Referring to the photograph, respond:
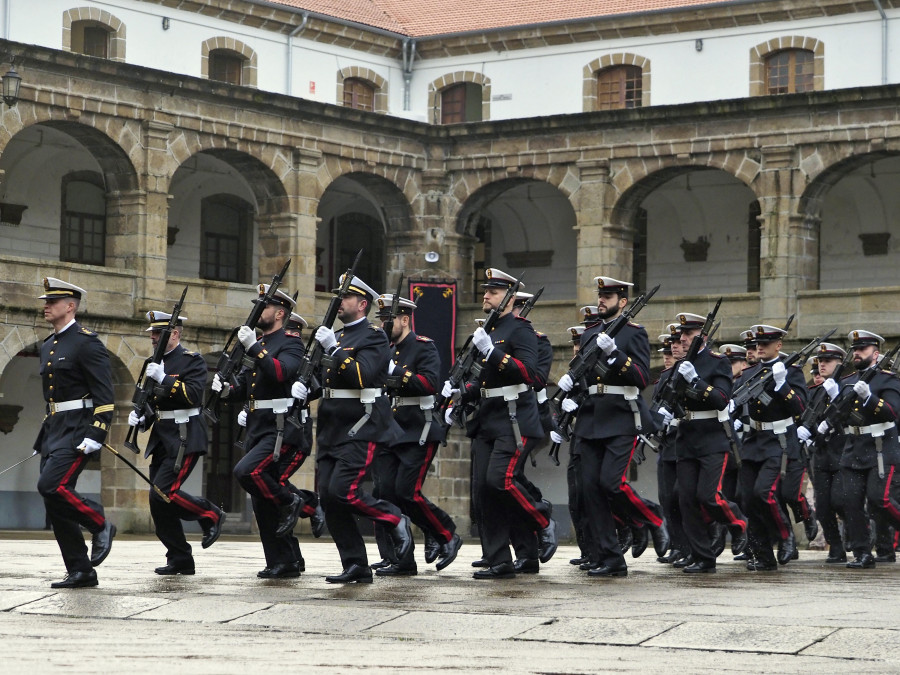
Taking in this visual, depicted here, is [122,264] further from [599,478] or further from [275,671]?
[275,671]

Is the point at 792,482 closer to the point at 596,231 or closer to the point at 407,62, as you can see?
the point at 596,231

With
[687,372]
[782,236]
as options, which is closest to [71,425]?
[687,372]

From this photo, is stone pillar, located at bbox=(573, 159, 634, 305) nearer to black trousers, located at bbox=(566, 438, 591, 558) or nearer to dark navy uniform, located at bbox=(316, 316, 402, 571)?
black trousers, located at bbox=(566, 438, 591, 558)

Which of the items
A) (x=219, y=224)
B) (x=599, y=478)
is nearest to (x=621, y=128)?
→ (x=219, y=224)

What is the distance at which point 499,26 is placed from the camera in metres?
32.8

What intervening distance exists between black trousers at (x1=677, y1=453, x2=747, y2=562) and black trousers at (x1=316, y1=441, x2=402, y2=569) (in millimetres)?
2636

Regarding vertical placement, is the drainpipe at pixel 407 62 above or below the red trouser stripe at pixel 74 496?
above

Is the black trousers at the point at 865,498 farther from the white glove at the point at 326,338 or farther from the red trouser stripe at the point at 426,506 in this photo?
the white glove at the point at 326,338

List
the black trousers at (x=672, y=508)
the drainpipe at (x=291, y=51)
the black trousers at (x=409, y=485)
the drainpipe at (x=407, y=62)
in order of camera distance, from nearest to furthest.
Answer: the black trousers at (x=409, y=485) → the black trousers at (x=672, y=508) → the drainpipe at (x=291, y=51) → the drainpipe at (x=407, y=62)

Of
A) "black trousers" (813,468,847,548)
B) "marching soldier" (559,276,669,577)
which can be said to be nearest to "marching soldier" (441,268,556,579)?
"marching soldier" (559,276,669,577)

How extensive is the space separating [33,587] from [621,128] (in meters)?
20.4

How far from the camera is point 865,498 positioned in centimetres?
1603

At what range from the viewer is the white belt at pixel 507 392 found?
12312 mm

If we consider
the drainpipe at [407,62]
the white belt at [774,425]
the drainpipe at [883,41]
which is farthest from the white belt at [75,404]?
the drainpipe at [407,62]
